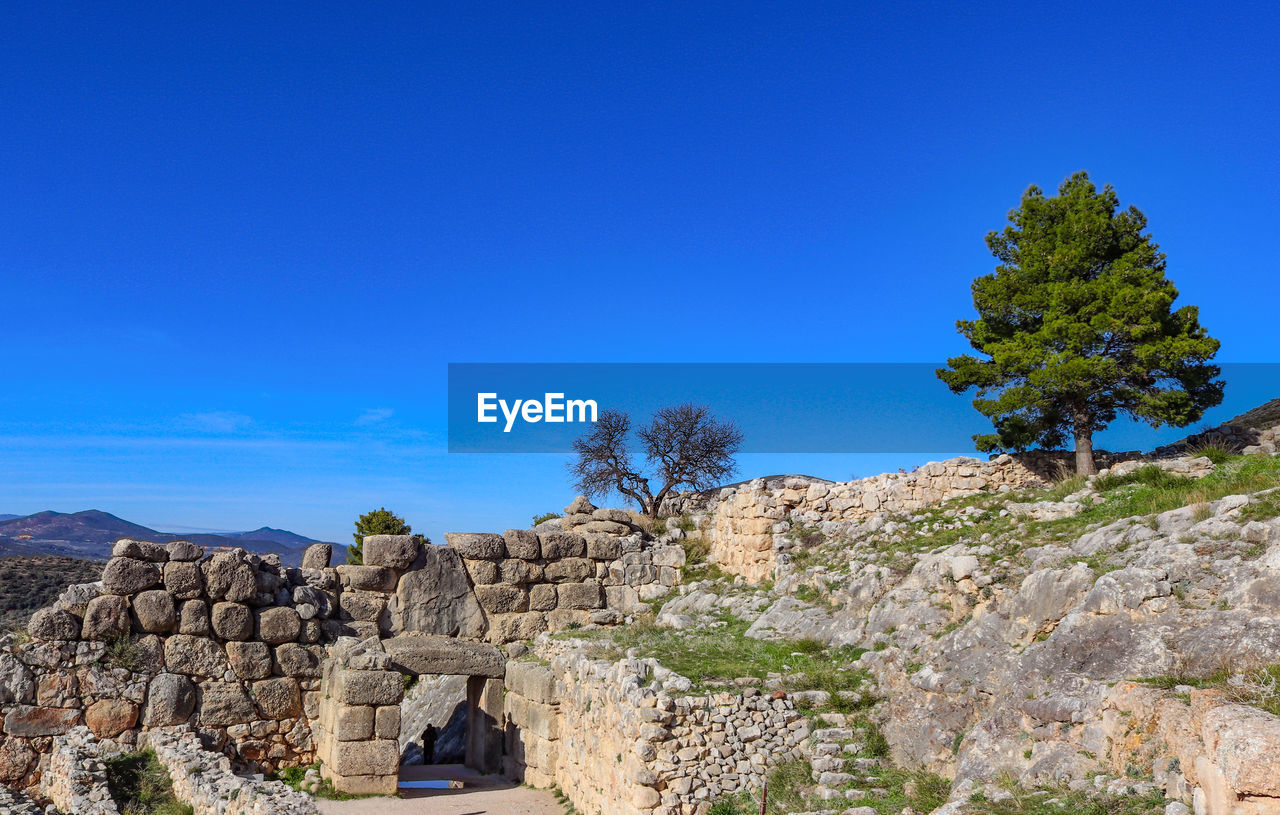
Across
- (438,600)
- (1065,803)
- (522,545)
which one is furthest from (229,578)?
(1065,803)

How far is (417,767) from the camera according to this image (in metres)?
16.9

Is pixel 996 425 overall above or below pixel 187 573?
above

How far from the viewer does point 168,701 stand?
14891mm

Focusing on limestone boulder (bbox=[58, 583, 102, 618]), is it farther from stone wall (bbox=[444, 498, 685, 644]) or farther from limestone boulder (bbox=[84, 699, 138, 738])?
stone wall (bbox=[444, 498, 685, 644])

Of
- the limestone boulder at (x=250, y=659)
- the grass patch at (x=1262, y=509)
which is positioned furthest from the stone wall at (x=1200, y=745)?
the limestone boulder at (x=250, y=659)

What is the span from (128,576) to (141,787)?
3762 mm

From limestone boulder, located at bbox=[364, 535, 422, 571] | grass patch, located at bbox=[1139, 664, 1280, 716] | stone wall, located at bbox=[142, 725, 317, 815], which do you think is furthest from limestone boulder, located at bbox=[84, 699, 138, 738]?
grass patch, located at bbox=[1139, 664, 1280, 716]

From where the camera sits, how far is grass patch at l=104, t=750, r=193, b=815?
11898 mm

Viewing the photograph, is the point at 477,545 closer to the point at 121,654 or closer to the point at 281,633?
the point at 281,633

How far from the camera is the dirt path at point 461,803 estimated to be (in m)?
12.8

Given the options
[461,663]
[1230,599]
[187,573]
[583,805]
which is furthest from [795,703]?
[187,573]

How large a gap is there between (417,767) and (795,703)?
907 centimetres

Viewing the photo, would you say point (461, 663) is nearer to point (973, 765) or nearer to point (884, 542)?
point (884, 542)

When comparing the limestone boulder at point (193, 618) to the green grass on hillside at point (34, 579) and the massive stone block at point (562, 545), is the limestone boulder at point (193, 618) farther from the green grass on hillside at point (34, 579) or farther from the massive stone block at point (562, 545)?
the green grass on hillside at point (34, 579)
